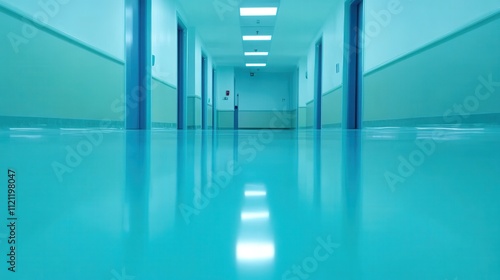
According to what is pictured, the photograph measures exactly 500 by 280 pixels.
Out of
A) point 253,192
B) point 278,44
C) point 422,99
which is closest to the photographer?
point 253,192

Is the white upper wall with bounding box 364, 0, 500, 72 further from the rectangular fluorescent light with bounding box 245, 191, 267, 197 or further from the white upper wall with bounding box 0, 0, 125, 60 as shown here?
the white upper wall with bounding box 0, 0, 125, 60

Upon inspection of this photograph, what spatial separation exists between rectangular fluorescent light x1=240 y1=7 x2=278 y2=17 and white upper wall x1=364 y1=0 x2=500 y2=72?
279 cm

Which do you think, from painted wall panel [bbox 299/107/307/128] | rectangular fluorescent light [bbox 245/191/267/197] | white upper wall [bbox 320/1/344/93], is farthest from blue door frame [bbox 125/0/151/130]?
painted wall panel [bbox 299/107/307/128]

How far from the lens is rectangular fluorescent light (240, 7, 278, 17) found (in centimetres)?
808

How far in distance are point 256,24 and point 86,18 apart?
19.9 feet

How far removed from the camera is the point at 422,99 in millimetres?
3807

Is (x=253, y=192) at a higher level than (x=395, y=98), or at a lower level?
lower

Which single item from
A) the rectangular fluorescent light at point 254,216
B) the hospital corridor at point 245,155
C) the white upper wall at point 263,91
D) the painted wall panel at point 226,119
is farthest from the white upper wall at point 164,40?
the white upper wall at point 263,91

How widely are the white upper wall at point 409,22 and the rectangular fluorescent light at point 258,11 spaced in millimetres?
2795

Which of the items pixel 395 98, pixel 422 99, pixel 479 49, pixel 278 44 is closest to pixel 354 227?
pixel 479 49

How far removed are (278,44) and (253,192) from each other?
1154 centimetres

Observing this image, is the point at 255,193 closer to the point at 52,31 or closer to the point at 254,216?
the point at 254,216

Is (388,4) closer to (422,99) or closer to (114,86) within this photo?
(422,99)

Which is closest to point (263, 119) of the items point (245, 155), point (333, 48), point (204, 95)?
point (204, 95)
